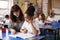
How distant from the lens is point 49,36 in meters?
1.61

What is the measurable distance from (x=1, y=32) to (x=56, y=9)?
0.57 m

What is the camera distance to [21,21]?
1573 millimetres

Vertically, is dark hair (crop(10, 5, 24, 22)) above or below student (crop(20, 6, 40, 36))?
above

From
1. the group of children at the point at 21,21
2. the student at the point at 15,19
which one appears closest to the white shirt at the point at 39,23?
the group of children at the point at 21,21

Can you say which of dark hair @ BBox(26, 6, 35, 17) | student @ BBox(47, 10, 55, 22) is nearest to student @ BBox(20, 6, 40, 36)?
dark hair @ BBox(26, 6, 35, 17)

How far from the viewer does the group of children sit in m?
1.56

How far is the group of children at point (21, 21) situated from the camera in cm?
156

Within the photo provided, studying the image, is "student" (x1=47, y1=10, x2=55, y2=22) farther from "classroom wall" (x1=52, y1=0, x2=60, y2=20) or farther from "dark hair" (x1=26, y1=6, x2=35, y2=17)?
"dark hair" (x1=26, y1=6, x2=35, y2=17)

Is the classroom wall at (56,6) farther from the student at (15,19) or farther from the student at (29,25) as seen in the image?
the student at (15,19)

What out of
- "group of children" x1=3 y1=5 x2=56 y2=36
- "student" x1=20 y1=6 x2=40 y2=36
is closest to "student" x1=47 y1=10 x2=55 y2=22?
"group of children" x1=3 y1=5 x2=56 y2=36

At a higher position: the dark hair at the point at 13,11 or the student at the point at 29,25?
the dark hair at the point at 13,11

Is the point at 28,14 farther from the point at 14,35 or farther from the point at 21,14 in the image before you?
the point at 14,35

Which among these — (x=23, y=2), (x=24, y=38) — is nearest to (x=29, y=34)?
(x=24, y=38)

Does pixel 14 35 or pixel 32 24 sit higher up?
pixel 32 24
